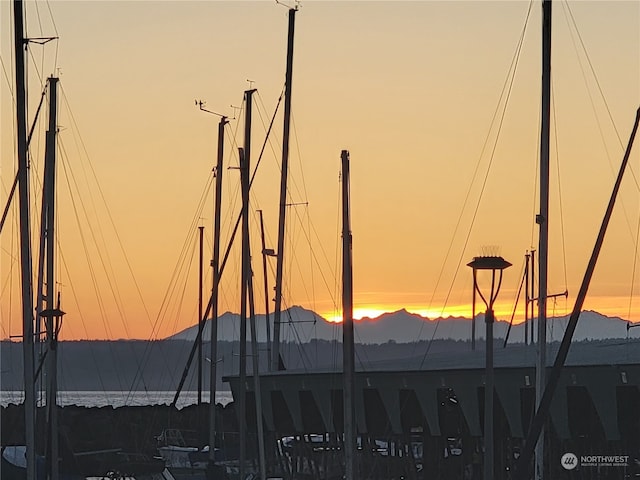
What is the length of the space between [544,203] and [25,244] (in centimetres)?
1515

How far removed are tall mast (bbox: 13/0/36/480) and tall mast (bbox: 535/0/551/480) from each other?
13.8 meters

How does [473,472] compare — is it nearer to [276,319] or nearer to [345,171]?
[276,319]

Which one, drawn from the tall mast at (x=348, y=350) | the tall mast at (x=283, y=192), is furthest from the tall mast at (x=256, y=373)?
the tall mast at (x=348, y=350)

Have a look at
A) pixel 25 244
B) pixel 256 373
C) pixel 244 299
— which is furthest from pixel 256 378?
pixel 25 244

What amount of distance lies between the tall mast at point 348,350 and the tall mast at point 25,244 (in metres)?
7.99

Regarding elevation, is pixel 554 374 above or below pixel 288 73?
below

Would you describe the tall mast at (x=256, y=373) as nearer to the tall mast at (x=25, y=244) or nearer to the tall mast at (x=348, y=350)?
the tall mast at (x=348, y=350)

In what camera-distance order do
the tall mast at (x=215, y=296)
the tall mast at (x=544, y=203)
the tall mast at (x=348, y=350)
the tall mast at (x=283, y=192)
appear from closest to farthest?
the tall mast at (x=348, y=350) → the tall mast at (x=544, y=203) → the tall mast at (x=215, y=296) → the tall mast at (x=283, y=192)

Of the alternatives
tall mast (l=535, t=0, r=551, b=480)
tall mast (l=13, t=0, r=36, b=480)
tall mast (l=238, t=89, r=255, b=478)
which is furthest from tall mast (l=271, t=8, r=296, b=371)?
tall mast (l=13, t=0, r=36, b=480)

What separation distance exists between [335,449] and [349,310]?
23027mm

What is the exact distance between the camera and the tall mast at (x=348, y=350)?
40000 millimetres

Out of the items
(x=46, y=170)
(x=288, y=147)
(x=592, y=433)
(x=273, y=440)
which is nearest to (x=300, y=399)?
(x=273, y=440)

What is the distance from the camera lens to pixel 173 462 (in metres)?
60.5

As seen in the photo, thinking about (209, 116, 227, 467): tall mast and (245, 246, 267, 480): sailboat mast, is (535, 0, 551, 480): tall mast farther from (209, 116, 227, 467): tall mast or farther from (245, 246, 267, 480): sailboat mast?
(209, 116, 227, 467): tall mast
